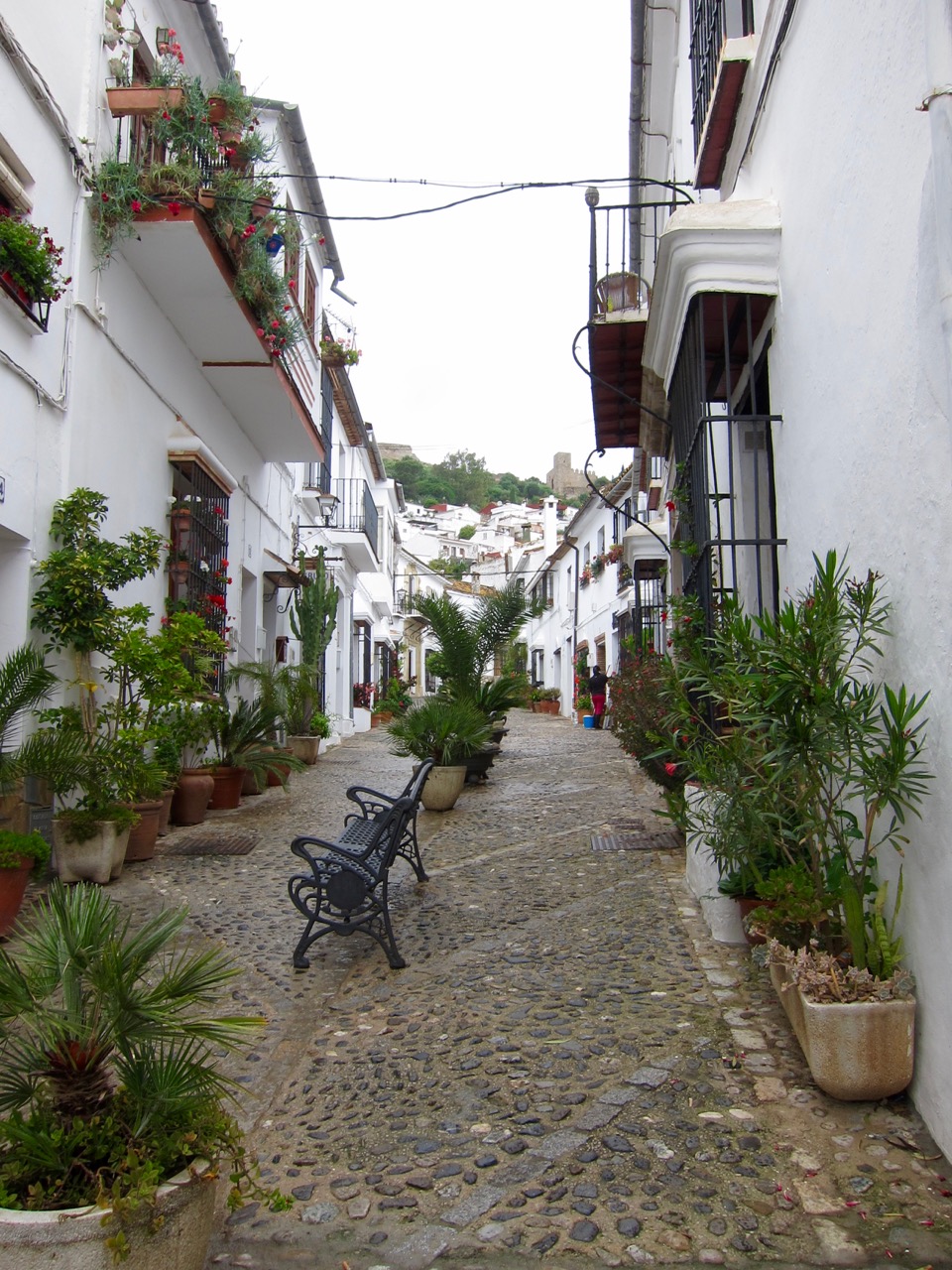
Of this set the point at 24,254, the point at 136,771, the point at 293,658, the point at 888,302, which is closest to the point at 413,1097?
the point at 888,302

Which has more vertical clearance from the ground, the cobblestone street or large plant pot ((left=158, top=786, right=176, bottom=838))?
large plant pot ((left=158, top=786, right=176, bottom=838))

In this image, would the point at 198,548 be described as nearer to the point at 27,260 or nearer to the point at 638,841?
Result: the point at 27,260

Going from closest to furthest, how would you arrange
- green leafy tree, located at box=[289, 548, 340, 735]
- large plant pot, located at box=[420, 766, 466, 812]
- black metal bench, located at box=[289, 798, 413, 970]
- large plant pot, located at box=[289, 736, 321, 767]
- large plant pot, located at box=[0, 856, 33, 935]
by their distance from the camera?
black metal bench, located at box=[289, 798, 413, 970], large plant pot, located at box=[0, 856, 33, 935], large plant pot, located at box=[420, 766, 466, 812], large plant pot, located at box=[289, 736, 321, 767], green leafy tree, located at box=[289, 548, 340, 735]

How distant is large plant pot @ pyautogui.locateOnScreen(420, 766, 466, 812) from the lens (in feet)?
28.6

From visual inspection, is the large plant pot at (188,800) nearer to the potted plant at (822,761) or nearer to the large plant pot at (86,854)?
the large plant pot at (86,854)

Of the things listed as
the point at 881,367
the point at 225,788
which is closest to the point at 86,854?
the point at 225,788

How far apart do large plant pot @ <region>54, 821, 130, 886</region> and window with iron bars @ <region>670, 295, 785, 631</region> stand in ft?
12.7

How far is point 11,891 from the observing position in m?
4.54

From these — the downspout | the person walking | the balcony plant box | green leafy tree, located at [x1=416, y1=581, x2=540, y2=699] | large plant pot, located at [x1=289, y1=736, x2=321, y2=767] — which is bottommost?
large plant pot, located at [x1=289, y1=736, x2=321, y2=767]

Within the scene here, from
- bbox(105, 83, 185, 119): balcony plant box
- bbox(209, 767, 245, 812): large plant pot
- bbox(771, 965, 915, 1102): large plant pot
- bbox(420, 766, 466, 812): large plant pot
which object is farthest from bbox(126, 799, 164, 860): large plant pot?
bbox(105, 83, 185, 119): balcony plant box

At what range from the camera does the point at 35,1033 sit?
2.17 m

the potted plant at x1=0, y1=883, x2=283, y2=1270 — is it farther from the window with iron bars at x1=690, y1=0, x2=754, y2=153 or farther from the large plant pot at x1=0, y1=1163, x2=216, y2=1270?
the window with iron bars at x1=690, y1=0, x2=754, y2=153

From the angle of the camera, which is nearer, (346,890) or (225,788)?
(346,890)

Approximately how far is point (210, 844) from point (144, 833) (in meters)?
0.63
